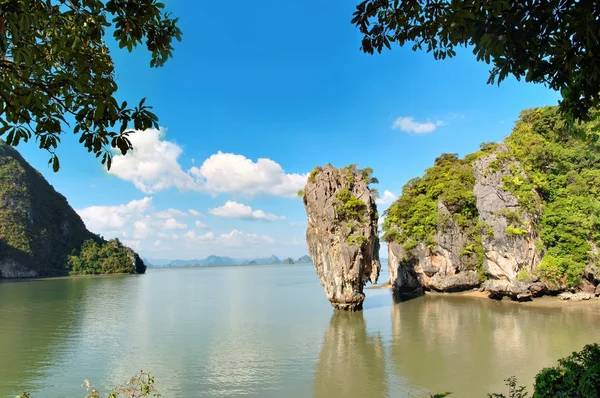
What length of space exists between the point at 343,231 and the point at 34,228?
9903 centimetres

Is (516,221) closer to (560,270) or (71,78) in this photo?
(560,270)

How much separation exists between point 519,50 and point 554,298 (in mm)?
30221

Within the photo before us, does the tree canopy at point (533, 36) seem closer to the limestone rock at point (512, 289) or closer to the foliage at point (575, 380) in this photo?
the foliage at point (575, 380)

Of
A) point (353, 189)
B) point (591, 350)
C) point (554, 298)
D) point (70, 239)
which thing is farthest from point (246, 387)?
point (70, 239)

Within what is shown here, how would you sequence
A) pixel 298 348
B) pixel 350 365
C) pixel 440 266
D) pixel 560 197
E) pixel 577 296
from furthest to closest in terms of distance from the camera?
pixel 440 266, pixel 560 197, pixel 577 296, pixel 298 348, pixel 350 365

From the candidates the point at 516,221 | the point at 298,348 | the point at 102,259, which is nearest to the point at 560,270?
the point at 516,221

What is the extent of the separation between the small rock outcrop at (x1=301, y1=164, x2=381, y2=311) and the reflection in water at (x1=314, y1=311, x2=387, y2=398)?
14.3 feet

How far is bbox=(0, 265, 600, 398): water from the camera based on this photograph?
13156mm

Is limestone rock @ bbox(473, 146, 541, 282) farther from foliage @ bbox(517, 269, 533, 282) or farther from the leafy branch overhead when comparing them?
the leafy branch overhead

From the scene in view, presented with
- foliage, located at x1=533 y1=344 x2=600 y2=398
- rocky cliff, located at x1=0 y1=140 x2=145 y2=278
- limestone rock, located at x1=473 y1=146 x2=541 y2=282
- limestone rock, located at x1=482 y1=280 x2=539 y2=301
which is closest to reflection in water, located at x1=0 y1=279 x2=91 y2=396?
foliage, located at x1=533 y1=344 x2=600 y2=398

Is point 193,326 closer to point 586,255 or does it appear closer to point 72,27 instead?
point 72,27

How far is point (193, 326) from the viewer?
2450cm

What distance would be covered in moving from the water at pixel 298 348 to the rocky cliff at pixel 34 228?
227ft

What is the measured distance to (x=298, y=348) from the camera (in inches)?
718
